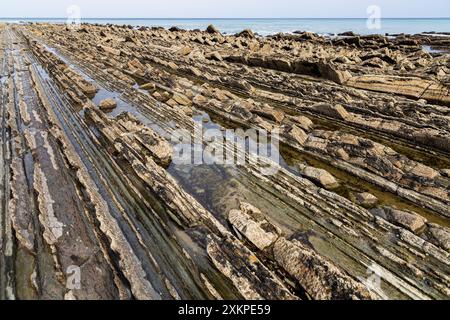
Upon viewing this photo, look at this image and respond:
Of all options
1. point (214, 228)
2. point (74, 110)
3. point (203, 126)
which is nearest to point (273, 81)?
point (203, 126)

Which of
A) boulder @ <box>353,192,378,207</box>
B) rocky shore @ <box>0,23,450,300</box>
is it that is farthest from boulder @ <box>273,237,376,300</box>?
boulder @ <box>353,192,378,207</box>

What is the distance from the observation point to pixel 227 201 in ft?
24.0

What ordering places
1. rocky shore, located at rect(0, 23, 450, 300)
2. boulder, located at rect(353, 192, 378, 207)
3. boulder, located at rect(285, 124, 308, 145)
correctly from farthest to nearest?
boulder, located at rect(285, 124, 308, 145) → boulder, located at rect(353, 192, 378, 207) → rocky shore, located at rect(0, 23, 450, 300)

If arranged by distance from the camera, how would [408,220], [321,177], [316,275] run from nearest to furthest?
[316,275], [408,220], [321,177]

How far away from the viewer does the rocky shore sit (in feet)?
17.0

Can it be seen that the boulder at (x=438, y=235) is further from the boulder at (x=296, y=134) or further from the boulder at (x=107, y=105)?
the boulder at (x=107, y=105)

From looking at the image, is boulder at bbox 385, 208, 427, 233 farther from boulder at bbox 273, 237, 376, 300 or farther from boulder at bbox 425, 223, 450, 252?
boulder at bbox 273, 237, 376, 300

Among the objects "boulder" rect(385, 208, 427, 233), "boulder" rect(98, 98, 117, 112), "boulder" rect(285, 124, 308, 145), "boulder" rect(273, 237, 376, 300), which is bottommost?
"boulder" rect(273, 237, 376, 300)

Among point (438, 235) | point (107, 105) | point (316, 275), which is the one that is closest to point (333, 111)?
point (438, 235)

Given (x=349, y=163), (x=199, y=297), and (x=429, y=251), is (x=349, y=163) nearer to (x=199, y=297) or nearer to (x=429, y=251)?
(x=429, y=251)

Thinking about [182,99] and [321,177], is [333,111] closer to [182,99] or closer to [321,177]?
[321,177]

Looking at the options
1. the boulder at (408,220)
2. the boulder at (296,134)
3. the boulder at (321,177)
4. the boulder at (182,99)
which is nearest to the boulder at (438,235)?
the boulder at (408,220)

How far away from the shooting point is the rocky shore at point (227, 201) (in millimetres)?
5172
